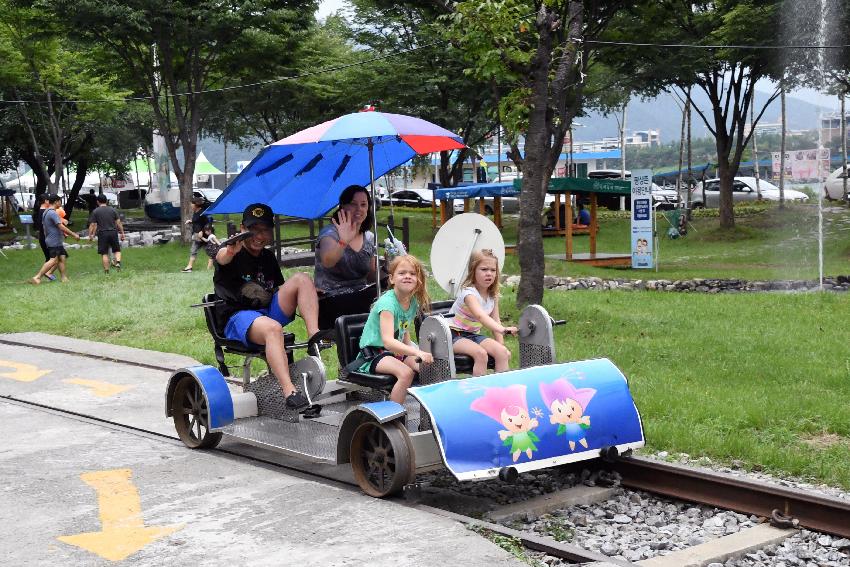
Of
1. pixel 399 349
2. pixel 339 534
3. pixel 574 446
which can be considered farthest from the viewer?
pixel 399 349

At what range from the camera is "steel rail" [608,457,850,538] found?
5.92 m

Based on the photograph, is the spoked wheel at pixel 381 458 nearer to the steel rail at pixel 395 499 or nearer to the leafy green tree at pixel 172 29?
the steel rail at pixel 395 499

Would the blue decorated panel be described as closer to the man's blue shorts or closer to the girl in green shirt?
the man's blue shorts

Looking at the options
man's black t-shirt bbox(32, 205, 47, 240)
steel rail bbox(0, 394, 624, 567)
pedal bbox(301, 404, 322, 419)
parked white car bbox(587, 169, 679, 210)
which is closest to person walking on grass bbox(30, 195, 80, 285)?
man's black t-shirt bbox(32, 205, 47, 240)

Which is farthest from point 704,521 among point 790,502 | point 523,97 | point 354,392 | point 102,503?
point 523,97

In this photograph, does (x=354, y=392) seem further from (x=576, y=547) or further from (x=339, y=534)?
(x=576, y=547)

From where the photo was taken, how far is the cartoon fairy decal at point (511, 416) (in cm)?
630

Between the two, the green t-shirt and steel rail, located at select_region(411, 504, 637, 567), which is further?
the green t-shirt

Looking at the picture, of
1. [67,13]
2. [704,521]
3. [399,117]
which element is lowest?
[704,521]

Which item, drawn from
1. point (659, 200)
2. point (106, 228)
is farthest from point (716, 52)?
point (659, 200)

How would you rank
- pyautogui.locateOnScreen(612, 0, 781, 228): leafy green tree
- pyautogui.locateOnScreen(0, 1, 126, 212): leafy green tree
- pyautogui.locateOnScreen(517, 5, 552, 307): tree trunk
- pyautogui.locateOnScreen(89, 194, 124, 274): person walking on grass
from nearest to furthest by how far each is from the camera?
pyautogui.locateOnScreen(517, 5, 552, 307): tree trunk
pyautogui.locateOnScreen(89, 194, 124, 274): person walking on grass
pyautogui.locateOnScreen(612, 0, 781, 228): leafy green tree
pyautogui.locateOnScreen(0, 1, 126, 212): leafy green tree

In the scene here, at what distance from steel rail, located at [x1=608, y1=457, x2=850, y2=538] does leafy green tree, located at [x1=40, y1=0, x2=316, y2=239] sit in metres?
23.0

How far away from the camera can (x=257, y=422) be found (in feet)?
26.1

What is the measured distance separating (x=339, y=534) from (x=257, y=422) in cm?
226
